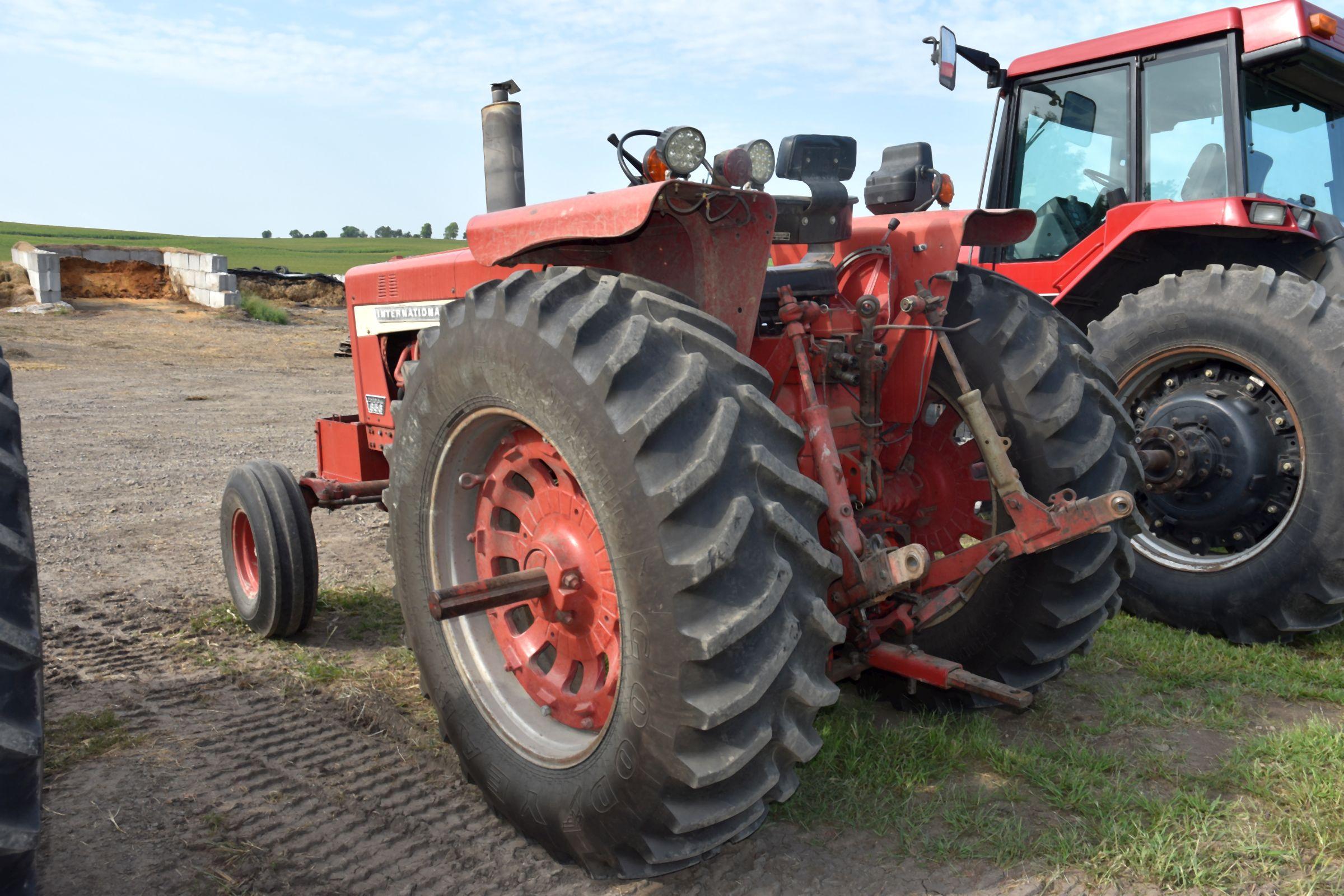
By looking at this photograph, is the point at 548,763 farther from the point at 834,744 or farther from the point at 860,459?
the point at 860,459

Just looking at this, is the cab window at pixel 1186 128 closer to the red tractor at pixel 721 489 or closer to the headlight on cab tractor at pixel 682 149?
the red tractor at pixel 721 489

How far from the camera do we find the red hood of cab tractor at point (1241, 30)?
428 centimetres

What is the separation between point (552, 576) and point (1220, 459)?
3.00 metres

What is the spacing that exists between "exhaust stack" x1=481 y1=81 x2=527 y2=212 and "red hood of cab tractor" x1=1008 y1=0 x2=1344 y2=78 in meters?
2.98

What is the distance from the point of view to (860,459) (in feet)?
8.99

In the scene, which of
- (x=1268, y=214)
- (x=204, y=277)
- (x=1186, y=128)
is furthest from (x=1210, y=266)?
(x=204, y=277)

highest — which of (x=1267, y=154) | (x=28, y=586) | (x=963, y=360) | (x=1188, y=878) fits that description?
(x=1267, y=154)

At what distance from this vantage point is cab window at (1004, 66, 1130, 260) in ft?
15.9

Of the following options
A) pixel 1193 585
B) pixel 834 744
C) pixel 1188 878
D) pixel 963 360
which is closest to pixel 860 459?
pixel 963 360

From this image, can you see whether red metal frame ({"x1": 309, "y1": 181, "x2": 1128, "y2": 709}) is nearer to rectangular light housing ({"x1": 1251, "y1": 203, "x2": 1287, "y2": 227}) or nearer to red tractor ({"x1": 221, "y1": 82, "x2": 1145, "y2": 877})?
red tractor ({"x1": 221, "y1": 82, "x2": 1145, "y2": 877})

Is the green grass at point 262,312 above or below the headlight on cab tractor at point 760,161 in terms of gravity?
above

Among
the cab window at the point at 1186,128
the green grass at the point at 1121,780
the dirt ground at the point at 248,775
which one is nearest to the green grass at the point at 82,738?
the dirt ground at the point at 248,775

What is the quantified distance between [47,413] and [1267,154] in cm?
1042

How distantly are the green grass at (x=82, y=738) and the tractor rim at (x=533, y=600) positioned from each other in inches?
45.5
